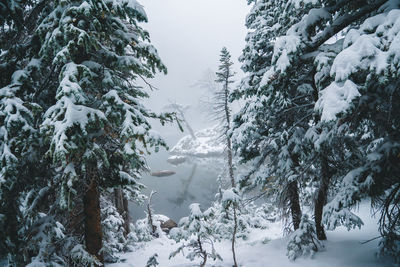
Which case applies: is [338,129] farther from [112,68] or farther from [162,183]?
[162,183]

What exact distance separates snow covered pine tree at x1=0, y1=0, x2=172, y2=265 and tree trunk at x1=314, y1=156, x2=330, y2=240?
421cm

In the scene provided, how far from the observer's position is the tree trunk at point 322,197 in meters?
5.28

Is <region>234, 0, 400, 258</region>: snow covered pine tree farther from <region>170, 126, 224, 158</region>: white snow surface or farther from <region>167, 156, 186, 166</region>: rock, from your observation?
<region>170, 126, 224, 158</region>: white snow surface

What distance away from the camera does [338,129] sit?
4.18m

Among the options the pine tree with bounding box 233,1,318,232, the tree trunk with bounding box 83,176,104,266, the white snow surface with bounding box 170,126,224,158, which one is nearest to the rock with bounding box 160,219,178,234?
the pine tree with bounding box 233,1,318,232

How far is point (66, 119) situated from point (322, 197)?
6616 mm

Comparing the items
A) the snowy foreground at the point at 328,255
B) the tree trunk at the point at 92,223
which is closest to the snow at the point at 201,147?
the snowy foreground at the point at 328,255

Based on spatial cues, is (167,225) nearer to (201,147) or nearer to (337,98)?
(337,98)

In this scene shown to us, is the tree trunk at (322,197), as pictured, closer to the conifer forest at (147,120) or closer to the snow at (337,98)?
the conifer forest at (147,120)

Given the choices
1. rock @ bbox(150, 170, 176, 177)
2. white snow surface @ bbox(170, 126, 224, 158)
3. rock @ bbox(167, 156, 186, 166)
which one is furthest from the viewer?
white snow surface @ bbox(170, 126, 224, 158)

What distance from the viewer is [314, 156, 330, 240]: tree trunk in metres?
5.28

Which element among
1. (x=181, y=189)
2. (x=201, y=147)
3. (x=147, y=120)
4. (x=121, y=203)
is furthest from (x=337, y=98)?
(x=201, y=147)

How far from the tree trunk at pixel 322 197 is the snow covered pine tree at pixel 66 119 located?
4212 mm

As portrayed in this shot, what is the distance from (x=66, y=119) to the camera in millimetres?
3318
